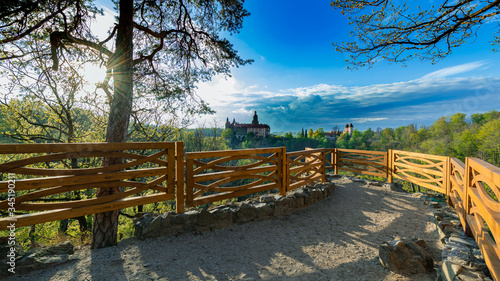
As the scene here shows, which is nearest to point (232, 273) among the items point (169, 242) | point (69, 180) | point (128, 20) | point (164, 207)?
point (169, 242)

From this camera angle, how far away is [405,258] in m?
2.40

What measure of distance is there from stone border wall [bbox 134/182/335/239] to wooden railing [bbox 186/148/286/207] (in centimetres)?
24

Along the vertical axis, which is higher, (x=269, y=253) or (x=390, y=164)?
(x=390, y=164)

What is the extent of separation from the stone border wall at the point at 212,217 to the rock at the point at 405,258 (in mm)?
2077

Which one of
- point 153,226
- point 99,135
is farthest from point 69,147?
point 99,135

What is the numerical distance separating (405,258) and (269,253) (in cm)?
173

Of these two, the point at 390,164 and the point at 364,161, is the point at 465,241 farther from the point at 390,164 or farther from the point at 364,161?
the point at 364,161

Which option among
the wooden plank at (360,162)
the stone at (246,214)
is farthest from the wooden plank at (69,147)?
the wooden plank at (360,162)

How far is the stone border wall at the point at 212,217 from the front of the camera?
3.19 metres

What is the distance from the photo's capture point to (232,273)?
241cm

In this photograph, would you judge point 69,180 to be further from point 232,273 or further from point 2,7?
point 2,7

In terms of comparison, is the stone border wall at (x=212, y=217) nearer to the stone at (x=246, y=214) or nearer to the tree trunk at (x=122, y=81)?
the stone at (x=246, y=214)

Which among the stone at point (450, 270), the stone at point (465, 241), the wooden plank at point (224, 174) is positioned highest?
the wooden plank at point (224, 174)

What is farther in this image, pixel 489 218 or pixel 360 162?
pixel 360 162
